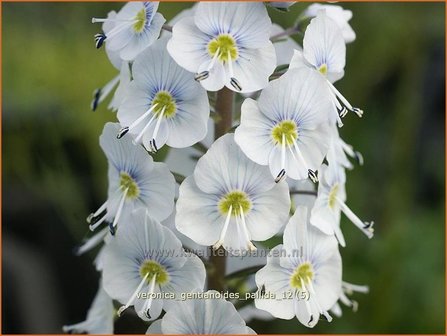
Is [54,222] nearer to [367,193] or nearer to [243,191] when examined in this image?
[367,193]

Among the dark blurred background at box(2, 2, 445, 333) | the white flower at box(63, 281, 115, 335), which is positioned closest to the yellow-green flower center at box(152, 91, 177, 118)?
the white flower at box(63, 281, 115, 335)

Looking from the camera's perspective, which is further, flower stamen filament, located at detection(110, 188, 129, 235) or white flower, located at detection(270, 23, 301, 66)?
white flower, located at detection(270, 23, 301, 66)

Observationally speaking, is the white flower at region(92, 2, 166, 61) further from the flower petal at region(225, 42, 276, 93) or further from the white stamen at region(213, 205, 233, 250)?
the white stamen at region(213, 205, 233, 250)

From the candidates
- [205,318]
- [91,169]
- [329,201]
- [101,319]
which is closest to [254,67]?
[329,201]

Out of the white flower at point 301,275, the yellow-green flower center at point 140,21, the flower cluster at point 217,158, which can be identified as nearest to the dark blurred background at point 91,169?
the white flower at point 301,275

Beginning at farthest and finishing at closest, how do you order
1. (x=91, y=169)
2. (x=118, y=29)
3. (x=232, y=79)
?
(x=91, y=169) → (x=118, y=29) → (x=232, y=79)

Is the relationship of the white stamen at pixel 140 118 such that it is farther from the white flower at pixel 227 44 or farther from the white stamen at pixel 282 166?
the white stamen at pixel 282 166

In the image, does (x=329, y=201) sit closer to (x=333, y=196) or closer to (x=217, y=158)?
(x=333, y=196)
